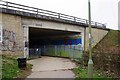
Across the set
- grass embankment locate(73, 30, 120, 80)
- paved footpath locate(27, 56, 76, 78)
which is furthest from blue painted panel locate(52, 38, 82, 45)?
grass embankment locate(73, 30, 120, 80)

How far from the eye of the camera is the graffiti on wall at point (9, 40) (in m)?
18.7

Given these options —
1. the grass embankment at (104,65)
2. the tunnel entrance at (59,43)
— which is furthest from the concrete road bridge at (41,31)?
the grass embankment at (104,65)

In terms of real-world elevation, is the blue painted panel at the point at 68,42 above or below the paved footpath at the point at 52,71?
above

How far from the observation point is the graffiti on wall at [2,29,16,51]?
18734 mm

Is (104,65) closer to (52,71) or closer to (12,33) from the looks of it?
(52,71)

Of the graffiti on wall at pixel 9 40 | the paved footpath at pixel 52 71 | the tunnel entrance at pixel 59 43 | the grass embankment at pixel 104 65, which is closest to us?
the grass embankment at pixel 104 65

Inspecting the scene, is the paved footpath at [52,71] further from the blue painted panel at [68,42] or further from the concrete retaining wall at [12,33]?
the blue painted panel at [68,42]

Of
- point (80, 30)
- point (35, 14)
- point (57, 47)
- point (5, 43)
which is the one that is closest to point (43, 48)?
point (57, 47)

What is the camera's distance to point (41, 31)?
92.1 ft

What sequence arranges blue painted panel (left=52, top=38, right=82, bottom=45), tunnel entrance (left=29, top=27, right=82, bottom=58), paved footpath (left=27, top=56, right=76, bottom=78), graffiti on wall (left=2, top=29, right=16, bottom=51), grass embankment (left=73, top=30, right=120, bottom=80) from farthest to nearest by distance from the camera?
blue painted panel (left=52, top=38, right=82, bottom=45)
tunnel entrance (left=29, top=27, right=82, bottom=58)
graffiti on wall (left=2, top=29, right=16, bottom=51)
paved footpath (left=27, top=56, right=76, bottom=78)
grass embankment (left=73, top=30, right=120, bottom=80)

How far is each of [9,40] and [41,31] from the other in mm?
9217

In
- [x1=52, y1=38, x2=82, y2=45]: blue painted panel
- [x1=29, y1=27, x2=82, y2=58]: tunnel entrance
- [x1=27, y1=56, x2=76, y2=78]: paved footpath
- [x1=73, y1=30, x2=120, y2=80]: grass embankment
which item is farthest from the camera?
[x1=52, y1=38, x2=82, y2=45]: blue painted panel

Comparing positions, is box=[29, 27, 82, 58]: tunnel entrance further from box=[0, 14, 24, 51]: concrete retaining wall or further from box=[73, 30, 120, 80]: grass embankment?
box=[73, 30, 120, 80]: grass embankment

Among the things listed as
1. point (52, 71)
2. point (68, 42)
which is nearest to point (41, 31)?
point (68, 42)
